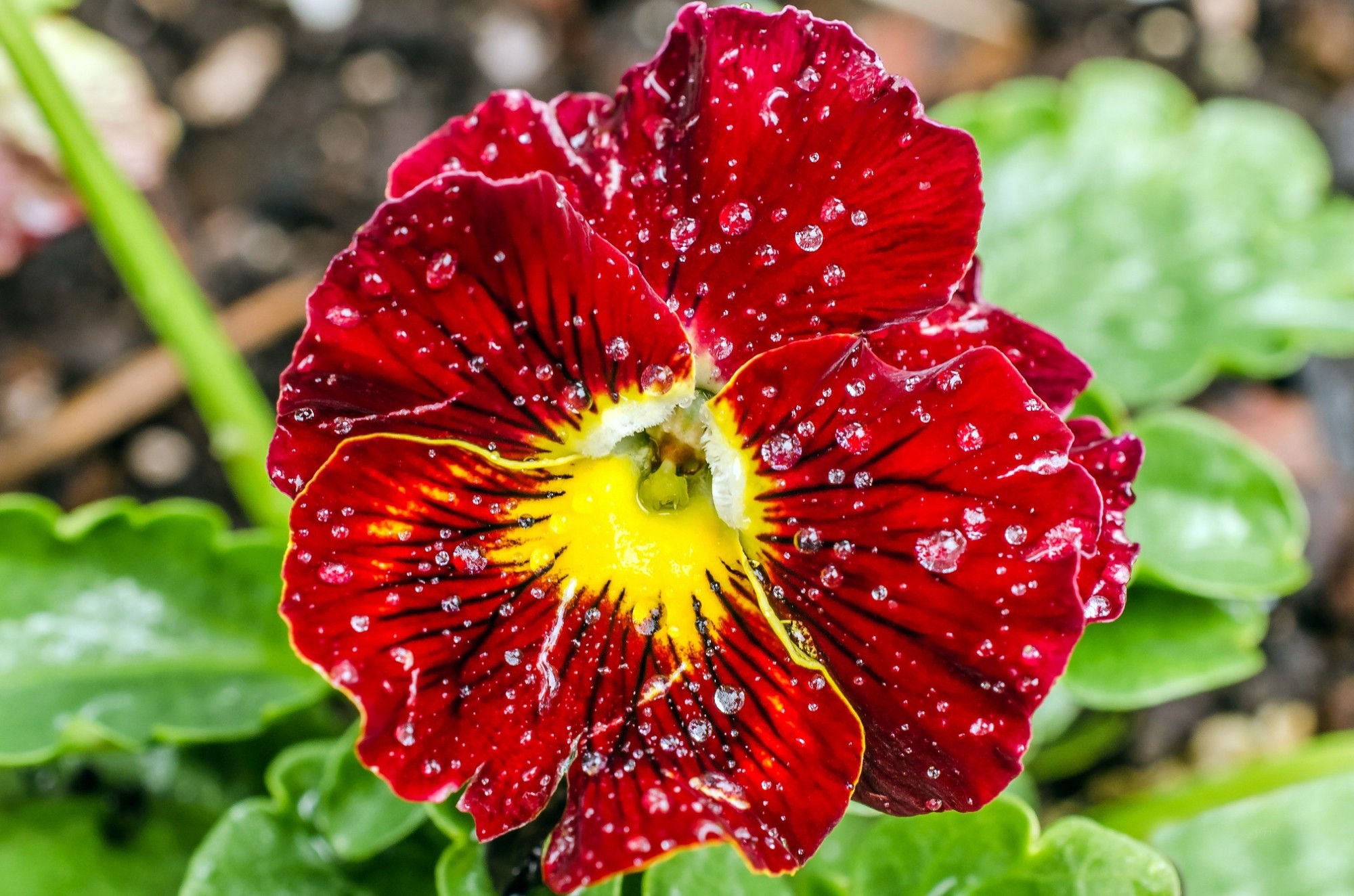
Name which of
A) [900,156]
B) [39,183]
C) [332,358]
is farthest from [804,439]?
[39,183]

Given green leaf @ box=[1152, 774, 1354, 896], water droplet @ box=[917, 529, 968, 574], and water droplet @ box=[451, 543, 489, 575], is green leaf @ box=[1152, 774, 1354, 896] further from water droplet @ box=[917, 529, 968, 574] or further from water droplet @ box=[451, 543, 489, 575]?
water droplet @ box=[451, 543, 489, 575]

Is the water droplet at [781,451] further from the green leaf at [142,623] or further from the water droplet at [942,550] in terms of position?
the green leaf at [142,623]

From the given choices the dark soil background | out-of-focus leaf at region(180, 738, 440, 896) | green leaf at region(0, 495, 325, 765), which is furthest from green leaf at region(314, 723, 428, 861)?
the dark soil background

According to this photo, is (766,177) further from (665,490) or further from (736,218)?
(665,490)

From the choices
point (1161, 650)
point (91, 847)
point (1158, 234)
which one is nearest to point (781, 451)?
point (1161, 650)

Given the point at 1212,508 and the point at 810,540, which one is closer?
the point at 810,540
